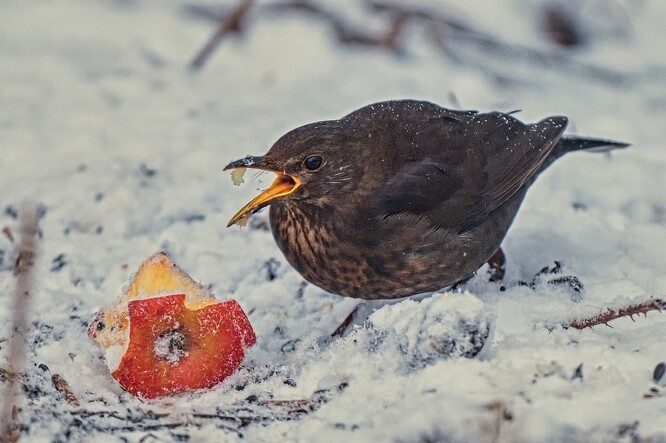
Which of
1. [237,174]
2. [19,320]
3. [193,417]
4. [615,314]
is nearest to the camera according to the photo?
[193,417]

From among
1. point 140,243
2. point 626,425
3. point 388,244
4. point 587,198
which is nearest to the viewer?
point 626,425

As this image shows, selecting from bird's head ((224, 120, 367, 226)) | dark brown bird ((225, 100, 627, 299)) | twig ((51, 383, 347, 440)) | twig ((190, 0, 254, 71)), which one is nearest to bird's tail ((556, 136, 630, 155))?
dark brown bird ((225, 100, 627, 299))

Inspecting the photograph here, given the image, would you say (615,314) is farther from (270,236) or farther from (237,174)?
(270,236)

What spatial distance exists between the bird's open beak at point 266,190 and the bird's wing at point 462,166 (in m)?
0.36

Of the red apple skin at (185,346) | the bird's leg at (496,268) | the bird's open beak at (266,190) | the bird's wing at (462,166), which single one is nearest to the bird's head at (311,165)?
the bird's open beak at (266,190)

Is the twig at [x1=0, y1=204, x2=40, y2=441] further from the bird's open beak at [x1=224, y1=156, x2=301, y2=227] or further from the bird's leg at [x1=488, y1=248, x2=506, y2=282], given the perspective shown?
the bird's leg at [x1=488, y1=248, x2=506, y2=282]

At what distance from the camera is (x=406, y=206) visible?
400cm

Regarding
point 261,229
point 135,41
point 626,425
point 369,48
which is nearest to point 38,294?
point 261,229

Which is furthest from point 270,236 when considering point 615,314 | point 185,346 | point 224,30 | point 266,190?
point 224,30

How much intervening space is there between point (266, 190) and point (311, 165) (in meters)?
0.21

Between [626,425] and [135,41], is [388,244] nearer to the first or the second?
[626,425]

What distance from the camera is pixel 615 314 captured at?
3.55m

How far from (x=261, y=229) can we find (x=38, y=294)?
114 cm

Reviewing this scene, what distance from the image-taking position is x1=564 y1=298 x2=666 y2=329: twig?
3527 millimetres
